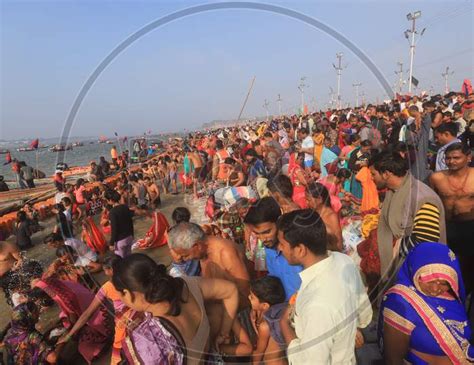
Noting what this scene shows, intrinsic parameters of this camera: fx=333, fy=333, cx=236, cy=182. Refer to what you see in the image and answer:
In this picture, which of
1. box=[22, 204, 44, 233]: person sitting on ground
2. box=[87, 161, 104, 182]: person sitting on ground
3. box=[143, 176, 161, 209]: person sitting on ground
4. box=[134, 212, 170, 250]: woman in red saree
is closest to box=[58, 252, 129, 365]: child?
box=[134, 212, 170, 250]: woman in red saree

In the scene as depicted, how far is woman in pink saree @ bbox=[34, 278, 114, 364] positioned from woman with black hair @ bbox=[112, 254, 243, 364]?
226 centimetres

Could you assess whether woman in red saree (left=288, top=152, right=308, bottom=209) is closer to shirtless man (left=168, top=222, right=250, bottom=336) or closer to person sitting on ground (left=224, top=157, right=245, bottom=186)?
person sitting on ground (left=224, top=157, right=245, bottom=186)

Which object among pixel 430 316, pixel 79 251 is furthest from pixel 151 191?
pixel 430 316

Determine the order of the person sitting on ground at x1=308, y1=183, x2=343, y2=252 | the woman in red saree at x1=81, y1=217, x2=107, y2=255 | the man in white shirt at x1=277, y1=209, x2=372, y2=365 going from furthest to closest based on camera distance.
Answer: the woman in red saree at x1=81, y1=217, x2=107, y2=255, the person sitting on ground at x1=308, y1=183, x2=343, y2=252, the man in white shirt at x1=277, y1=209, x2=372, y2=365

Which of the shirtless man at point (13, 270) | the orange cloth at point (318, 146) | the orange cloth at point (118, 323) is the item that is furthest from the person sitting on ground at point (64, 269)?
the orange cloth at point (318, 146)

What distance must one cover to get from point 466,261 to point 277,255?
2.04 metres

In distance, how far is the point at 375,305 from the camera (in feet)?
12.4

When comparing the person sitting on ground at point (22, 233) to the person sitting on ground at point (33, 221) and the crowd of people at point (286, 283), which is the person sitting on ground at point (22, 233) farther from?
the crowd of people at point (286, 283)

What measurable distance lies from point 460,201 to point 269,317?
256 centimetres

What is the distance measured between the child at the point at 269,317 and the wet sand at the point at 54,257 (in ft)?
7.06

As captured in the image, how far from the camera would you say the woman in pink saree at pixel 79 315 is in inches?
151

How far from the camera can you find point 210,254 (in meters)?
3.16

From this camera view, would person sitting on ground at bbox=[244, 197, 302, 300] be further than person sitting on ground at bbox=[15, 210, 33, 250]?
No

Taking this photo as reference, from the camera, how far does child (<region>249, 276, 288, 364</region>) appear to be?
2572mm
